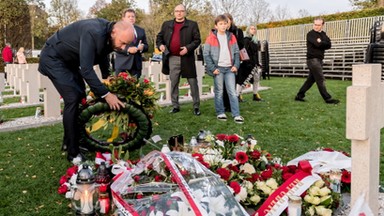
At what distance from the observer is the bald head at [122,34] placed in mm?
3914

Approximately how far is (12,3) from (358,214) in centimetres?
3712

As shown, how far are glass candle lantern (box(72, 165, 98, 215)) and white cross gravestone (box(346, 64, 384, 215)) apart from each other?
1.69 meters

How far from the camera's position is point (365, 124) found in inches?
82.4

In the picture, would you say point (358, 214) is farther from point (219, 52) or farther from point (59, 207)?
point (219, 52)

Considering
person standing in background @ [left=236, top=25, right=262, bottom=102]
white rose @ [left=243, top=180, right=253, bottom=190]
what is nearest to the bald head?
white rose @ [left=243, top=180, right=253, bottom=190]

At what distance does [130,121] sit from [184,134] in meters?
1.29

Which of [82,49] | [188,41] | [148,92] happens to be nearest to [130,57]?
[188,41]

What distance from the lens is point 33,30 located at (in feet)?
123

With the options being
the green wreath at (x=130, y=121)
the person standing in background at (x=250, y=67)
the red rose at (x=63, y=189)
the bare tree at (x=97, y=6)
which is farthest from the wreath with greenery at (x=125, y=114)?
the bare tree at (x=97, y=6)

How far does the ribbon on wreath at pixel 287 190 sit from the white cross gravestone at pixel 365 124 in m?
0.46

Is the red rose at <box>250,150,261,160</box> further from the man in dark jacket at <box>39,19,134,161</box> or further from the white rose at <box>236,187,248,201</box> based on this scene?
the man in dark jacket at <box>39,19,134,161</box>

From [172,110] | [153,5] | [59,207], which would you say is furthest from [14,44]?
[59,207]

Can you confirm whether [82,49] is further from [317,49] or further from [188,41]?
[317,49]

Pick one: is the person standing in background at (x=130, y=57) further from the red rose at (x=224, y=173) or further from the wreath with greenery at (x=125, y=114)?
the red rose at (x=224, y=173)
